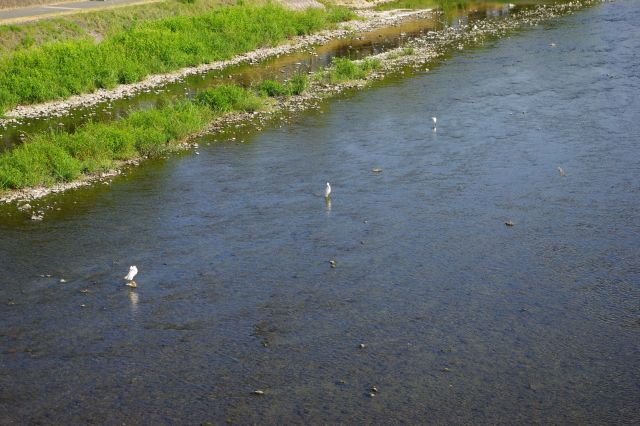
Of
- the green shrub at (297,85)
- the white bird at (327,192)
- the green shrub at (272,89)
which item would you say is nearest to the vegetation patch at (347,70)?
the green shrub at (297,85)

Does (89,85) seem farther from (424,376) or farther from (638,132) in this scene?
(424,376)

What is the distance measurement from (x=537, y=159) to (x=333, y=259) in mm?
6670

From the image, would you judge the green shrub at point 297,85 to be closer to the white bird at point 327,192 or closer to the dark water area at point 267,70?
the dark water area at point 267,70

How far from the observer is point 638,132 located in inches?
779

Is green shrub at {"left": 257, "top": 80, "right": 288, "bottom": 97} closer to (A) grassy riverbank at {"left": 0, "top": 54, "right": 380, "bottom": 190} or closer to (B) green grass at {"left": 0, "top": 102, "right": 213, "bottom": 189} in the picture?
(A) grassy riverbank at {"left": 0, "top": 54, "right": 380, "bottom": 190}

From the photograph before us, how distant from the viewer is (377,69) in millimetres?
27875

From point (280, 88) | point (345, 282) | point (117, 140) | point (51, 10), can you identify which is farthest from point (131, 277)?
point (51, 10)

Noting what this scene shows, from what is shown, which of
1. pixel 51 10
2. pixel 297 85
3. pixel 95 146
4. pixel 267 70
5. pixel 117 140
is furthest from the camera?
pixel 51 10

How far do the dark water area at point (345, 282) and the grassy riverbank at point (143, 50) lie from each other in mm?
6981

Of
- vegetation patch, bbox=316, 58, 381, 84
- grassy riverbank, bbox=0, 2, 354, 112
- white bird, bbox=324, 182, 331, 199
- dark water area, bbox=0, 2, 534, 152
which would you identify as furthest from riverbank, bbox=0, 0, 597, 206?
grassy riverbank, bbox=0, 2, 354, 112

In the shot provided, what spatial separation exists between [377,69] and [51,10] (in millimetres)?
→ 13758

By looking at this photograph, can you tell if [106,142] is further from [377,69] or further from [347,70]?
[377,69]

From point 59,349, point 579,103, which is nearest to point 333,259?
point 59,349

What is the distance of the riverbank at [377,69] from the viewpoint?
59.2 ft
